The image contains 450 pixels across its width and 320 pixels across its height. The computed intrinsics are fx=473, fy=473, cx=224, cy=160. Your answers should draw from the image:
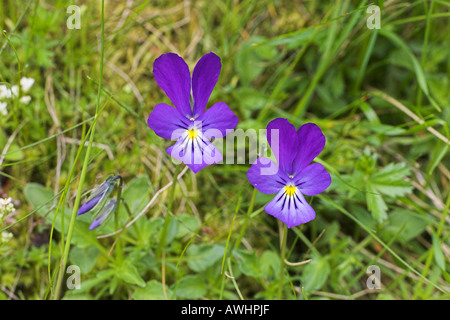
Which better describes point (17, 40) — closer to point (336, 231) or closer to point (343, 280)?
point (336, 231)

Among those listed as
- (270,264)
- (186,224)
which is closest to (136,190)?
Result: (186,224)

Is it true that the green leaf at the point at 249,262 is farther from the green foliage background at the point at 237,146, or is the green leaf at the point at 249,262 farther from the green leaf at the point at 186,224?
the green leaf at the point at 186,224

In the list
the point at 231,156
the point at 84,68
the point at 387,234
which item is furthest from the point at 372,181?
the point at 84,68

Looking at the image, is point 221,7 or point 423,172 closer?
point 423,172

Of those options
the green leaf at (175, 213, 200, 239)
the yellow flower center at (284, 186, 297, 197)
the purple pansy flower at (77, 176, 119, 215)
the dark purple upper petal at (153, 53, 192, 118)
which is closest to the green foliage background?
the green leaf at (175, 213, 200, 239)

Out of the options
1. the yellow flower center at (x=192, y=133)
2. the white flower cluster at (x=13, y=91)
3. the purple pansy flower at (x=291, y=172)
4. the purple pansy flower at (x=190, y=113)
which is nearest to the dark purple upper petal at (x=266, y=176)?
the purple pansy flower at (x=291, y=172)
